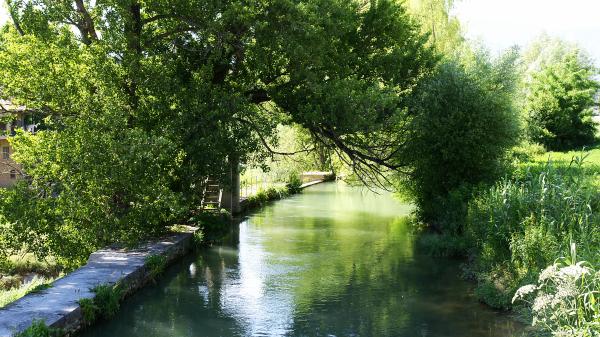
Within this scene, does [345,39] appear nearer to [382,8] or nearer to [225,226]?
[382,8]

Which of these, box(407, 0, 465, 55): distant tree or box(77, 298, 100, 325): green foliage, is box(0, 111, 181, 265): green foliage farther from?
box(407, 0, 465, 55): distant tree

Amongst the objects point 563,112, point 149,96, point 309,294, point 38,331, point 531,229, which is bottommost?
point 309,294

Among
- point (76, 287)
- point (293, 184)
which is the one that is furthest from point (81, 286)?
point (293, 184)

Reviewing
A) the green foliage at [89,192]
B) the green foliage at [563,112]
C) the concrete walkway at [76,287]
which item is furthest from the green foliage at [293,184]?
the green foliage at [89,192]

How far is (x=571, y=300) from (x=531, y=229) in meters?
2.47

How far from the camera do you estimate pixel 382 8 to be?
1811 centimetres

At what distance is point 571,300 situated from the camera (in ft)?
24.1

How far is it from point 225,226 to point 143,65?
6.33 meters

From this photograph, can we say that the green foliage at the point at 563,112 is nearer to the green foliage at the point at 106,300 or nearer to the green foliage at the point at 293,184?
the green foliage at the point at 293,184

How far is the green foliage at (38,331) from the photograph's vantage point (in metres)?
7.32

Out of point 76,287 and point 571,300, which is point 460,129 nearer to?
point 571,300

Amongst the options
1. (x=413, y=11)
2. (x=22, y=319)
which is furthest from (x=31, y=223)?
(x=413, y=11)

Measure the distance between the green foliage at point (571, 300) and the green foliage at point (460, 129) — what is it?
7.59 meters

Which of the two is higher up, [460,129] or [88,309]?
[460,129]
